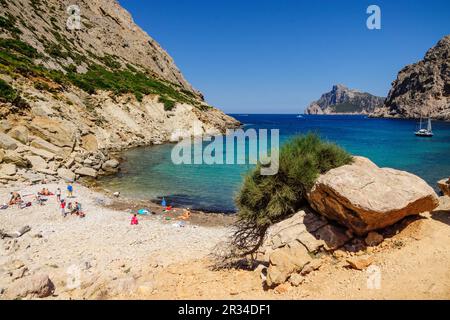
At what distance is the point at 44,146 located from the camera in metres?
32.8

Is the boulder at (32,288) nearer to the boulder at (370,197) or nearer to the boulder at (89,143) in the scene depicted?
the boulder at (370,197)

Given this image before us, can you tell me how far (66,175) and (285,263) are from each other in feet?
87.2

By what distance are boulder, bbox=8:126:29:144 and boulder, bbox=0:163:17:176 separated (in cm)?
550

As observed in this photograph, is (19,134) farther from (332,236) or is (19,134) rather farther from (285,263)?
(332,236)

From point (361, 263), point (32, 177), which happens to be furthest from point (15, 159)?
point (361, 263)

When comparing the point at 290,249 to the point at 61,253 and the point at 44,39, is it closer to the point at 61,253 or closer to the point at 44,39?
the point at 61,253

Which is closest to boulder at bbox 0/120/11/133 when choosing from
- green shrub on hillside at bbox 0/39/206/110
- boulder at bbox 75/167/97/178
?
boulder at bbox 75/167/97/178

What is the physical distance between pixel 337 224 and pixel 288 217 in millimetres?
1625

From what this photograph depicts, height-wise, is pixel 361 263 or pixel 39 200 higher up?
pixel 361 263

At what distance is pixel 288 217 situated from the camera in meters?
10.8

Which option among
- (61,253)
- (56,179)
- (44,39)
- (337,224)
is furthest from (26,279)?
(44,39)

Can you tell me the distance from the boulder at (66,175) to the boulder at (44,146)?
375cm

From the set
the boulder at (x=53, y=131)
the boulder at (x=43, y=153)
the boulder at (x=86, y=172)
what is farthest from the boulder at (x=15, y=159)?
the boulder at (x=53, y=131)

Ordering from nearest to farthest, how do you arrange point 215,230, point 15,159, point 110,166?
point 215,230
point 15,159
point 110,166
